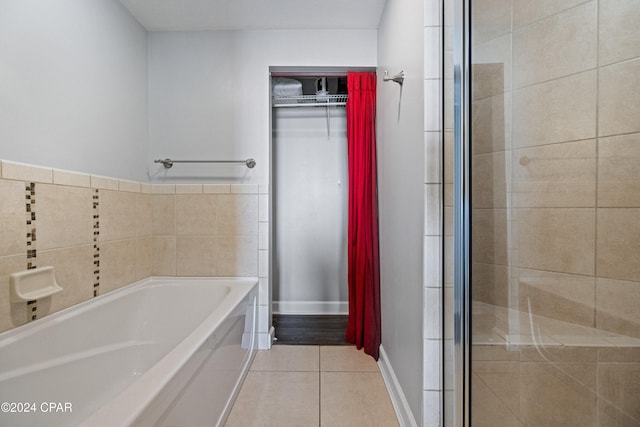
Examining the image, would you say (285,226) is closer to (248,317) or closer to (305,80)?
(248,317)

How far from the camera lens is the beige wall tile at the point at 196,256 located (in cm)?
215

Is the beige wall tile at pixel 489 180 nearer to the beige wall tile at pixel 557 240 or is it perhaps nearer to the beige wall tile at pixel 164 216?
the beige wall tile at pixel 557 240

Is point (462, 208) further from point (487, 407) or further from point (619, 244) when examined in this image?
point (487, 407)

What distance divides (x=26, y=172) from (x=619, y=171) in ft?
6.90

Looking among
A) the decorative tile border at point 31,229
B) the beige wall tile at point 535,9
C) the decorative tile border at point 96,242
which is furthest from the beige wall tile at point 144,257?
the beige wall tile at point 535,9

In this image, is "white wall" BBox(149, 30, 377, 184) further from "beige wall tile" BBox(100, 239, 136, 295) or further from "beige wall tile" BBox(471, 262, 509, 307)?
"beige wall tile" BBox(471, 262, 509, 307)

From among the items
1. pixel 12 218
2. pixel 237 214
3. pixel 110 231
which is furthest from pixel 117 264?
pixel 237 214

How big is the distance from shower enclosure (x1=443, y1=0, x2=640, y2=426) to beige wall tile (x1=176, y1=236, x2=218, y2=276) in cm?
170

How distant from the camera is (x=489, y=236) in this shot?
982mm

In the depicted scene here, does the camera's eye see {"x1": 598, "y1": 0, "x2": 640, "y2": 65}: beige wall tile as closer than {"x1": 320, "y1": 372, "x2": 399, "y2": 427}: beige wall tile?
Yes

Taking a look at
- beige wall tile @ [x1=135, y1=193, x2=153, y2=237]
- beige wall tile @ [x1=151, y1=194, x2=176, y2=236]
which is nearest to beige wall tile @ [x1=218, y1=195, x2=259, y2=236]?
beige wall tile @ [x1=151, y1=194, x2=176, y2=236]

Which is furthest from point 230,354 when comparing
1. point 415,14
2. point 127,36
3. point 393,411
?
point 127,36

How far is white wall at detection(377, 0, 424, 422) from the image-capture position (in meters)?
1.20

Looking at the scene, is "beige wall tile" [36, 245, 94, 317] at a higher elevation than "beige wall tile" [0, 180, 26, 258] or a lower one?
lower
